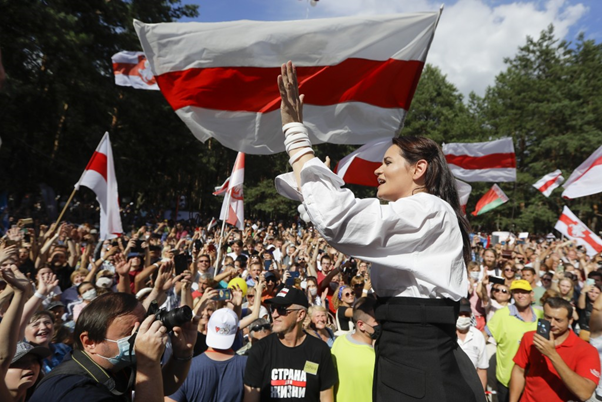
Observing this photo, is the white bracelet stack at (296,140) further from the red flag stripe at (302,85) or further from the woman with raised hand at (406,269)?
the red flag stripe at (302,85)

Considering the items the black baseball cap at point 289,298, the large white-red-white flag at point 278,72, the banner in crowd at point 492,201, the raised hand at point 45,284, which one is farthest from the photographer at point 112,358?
the banner in crowd at point 492,201

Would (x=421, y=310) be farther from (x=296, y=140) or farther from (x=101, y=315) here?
(x=101, y=315)

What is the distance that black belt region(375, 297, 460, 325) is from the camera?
188cm

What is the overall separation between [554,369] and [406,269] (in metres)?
3.51

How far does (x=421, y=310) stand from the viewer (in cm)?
188

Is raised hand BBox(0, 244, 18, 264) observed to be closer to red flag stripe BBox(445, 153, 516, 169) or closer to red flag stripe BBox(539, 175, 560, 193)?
red flag stripe BBox(445, 153, 516, 169)

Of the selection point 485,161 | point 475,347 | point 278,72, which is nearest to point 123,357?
point 278,72

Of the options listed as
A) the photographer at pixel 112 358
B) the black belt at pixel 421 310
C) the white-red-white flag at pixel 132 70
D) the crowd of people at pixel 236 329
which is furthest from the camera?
the white-red-white flag at pixel 132 70

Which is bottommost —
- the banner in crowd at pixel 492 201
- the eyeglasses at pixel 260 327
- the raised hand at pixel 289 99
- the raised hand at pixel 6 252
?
the eyeglasses at pixel 260 327

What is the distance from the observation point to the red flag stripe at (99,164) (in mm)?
9062

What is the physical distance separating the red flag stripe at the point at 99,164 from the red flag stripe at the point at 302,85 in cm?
586

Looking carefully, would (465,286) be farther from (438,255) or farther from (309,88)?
(309,88)

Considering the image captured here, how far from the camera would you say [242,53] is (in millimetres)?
3697

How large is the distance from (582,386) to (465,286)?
122 inches
